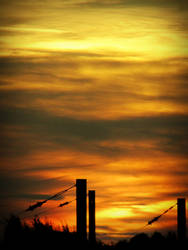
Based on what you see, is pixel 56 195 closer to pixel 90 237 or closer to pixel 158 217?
pixel 90 237

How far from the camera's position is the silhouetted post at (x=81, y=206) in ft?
53.0

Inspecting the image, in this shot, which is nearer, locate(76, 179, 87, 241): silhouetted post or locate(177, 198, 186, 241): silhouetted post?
locate(76, 179, 87, 241): silhouetted post

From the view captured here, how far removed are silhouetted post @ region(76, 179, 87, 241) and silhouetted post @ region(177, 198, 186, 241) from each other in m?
3.36

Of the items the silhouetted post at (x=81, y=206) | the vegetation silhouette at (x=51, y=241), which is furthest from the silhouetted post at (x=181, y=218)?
the silhouetted post at (x=81, y=206)

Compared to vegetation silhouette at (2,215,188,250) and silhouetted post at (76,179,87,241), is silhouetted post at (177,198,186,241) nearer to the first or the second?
vegetation silhouette at (2,215,188,250)

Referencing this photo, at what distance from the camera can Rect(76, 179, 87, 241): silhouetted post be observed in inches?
636

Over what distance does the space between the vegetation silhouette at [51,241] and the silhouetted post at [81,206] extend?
0.86 feet

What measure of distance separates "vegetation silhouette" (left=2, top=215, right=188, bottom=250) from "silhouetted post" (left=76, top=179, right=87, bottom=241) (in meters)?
0.26

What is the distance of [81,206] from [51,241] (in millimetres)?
1497

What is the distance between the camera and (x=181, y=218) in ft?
57.5

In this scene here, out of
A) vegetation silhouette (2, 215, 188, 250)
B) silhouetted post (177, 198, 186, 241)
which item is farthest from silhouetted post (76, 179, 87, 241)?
silhouetted post (177, 198, 186, 241)

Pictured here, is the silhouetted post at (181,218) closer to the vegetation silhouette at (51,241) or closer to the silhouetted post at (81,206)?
the vegetation silhouette at (51,241)

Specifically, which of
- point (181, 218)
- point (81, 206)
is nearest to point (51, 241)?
point (81, 206)

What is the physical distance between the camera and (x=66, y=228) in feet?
53.1
